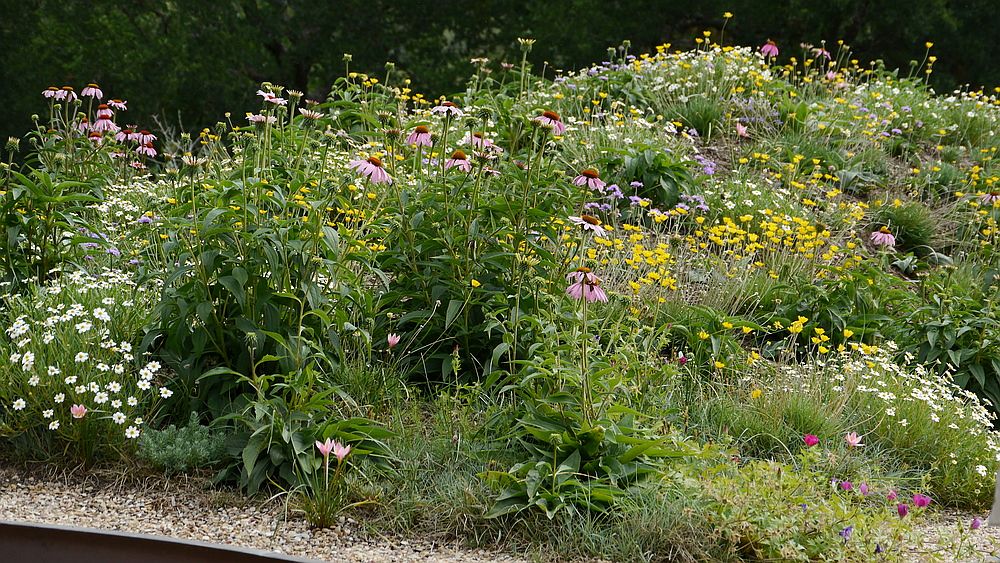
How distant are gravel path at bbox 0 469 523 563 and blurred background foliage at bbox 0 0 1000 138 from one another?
9178 millimetres

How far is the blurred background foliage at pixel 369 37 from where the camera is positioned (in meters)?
11.5

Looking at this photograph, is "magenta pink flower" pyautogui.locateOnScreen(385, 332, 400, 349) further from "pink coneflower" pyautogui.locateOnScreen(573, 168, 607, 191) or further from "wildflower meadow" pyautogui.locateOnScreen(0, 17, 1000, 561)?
"pink coneflower" pyautogui.locateOnScreen(573, 168, 607, 191)

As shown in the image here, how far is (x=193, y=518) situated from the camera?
3.05m

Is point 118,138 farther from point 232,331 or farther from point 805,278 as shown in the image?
point 805,278

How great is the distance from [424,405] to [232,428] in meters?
0.72

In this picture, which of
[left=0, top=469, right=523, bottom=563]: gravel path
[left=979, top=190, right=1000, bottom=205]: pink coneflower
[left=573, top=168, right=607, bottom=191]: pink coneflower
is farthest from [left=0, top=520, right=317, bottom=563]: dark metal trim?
[left=979, top=190, right=1000, bottom=205]: pink coneflower

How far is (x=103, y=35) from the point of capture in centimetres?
1175

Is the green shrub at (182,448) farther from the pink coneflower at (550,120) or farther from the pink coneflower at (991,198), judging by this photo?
the pink coneflower at (991,198)

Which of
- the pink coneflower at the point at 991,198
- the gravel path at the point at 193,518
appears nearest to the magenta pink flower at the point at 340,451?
the gravel path at the point at 193,518

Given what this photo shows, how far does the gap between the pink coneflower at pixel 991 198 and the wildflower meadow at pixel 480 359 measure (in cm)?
61

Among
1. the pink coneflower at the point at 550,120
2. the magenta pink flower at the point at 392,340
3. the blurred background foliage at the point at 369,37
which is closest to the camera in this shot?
the pink coneflower at the point at 550,120

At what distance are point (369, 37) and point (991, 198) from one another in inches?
338

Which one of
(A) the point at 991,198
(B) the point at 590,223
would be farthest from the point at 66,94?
(A) the point at 991,198

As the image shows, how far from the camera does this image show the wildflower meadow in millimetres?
3006
